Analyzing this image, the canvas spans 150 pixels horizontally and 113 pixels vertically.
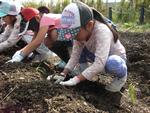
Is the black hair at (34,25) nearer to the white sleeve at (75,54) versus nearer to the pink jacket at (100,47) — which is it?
the white sleeve at (75,54)

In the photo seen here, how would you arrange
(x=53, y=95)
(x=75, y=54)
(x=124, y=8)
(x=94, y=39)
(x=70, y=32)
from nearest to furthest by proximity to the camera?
(x=53, y=95)
(x=70, y=32)
(x=94, y=39)
(x=75, y=54)
(x=124, y=8)

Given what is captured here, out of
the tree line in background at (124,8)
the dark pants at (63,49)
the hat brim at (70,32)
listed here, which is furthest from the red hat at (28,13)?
the tree line in background at (124,8)

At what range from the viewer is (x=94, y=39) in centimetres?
328

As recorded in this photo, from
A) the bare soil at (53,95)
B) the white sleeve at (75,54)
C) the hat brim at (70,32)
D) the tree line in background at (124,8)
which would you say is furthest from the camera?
the tree line in background at (124,8)

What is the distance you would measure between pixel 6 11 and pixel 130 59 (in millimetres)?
1603

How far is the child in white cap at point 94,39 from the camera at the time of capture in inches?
122

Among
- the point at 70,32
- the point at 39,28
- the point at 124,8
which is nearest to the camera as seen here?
the point at 70,32

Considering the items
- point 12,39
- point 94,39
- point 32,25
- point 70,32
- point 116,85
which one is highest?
point 70,32

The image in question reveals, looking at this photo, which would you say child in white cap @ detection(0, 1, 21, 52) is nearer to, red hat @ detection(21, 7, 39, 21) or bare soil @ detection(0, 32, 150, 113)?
red hat @ detection(21, 7, 39, 21)

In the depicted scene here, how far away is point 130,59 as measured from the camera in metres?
4.93

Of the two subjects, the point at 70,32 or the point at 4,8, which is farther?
the point at 4,8

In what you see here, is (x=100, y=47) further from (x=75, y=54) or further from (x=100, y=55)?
(x=75, y=54)

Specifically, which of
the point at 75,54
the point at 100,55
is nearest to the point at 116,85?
the point at 100,55

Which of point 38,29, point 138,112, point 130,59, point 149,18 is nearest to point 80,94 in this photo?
point 138,112
